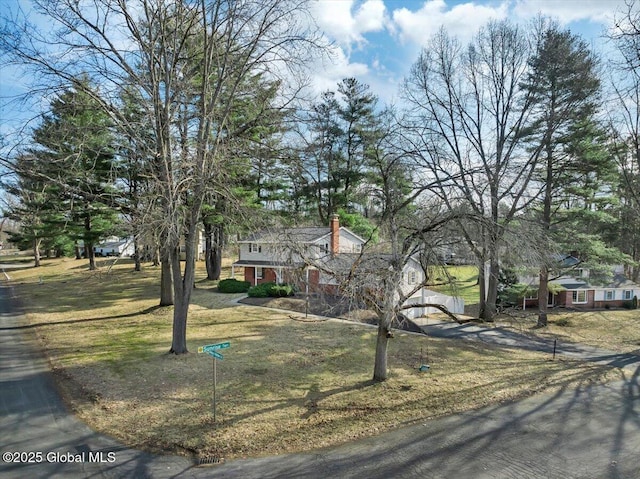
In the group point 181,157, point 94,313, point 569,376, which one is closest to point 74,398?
point 181,157

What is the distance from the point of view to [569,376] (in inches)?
489

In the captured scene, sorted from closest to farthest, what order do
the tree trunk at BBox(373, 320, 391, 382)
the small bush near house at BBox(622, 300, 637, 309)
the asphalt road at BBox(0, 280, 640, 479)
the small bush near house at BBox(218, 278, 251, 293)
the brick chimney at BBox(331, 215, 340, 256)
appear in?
the asphalt road at BBox(0, 280, 640, 479), the tree trunk at BBox(373, 320, 391, 382), the brick chimney at BBox(331, 215, 340, 256), the small bush near house at BBox(218, 278, 251, 293), the small bush near house at BBox(622, 300, 637, 309)

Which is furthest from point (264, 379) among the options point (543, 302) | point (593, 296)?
point (593, 296)

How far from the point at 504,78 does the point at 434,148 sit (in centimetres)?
572

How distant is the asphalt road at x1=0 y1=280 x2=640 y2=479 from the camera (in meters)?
6.45

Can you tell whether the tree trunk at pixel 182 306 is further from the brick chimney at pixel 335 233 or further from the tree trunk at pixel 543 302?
the tree trunk at pixel 543 302

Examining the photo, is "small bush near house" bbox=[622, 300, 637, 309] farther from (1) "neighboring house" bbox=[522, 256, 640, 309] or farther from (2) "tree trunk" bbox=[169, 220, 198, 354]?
(2) "tree trunk" bbox=[169, 220, 198, 354]

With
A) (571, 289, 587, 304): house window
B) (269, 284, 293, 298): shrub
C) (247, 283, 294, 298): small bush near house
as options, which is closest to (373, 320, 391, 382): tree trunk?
(247, 283, 294, 298): small bush near house

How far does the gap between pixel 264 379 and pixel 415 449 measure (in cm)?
489

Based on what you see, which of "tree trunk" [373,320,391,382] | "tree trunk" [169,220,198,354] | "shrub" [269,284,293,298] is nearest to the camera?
"tree trunk" [373,320,391,382]

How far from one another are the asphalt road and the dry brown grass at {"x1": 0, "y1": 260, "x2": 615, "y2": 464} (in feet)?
1.41

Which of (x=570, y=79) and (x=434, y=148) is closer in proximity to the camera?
(x=570, y=79)

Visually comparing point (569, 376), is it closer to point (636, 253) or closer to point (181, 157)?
point (181, 157)

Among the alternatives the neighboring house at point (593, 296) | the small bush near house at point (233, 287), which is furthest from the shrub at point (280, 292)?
the neighboring house at point (593, 296)
